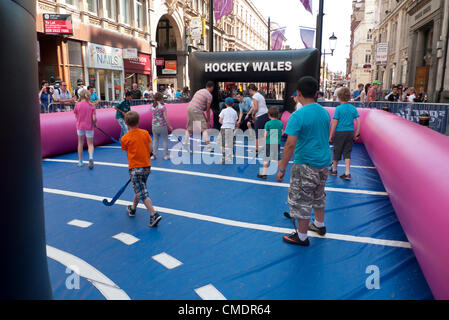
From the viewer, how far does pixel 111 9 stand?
2273 centimetres

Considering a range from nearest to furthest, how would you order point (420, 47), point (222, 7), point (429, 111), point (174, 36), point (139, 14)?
1. point (429, 111)
2. point (222, 7)
3. point (420, 47)
4. point (139, 14)
5. point (174, 36)

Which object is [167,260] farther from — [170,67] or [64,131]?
[170,67]

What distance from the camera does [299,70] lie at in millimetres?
11273

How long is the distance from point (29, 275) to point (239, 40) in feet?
194

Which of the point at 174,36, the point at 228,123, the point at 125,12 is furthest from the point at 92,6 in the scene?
the point at 228,123

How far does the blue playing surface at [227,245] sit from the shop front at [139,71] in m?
19.7

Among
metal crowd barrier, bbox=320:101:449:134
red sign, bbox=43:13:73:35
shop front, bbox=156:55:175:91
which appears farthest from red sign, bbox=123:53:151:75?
metal crowd barrier, bbox=320:101:449:134

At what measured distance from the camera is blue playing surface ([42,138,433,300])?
3.11 m

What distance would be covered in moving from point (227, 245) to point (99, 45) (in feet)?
67.0

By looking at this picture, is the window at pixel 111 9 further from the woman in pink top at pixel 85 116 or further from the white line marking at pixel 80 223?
the white line marking at pixel 80 223

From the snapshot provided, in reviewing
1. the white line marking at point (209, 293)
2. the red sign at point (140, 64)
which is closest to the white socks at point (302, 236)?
the white line marking at point (209, 293)
